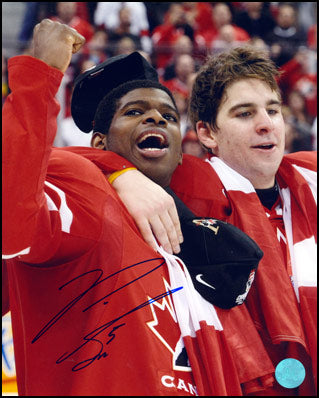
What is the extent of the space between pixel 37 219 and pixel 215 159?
1.17 m

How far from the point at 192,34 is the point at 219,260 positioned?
600 cm

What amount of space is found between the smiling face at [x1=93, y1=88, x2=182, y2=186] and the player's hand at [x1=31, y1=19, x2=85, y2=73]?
1.88 ft

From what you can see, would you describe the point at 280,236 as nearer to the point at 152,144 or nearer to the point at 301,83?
the point at 152,144

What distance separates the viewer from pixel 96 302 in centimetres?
177

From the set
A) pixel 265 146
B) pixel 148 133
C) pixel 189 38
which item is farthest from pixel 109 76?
pixel 189 38

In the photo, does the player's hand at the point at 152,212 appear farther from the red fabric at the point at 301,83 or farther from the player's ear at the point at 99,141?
the red fabric at the point at 301,83

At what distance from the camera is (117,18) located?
24.3ft

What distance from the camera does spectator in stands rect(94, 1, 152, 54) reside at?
7398 millimetres

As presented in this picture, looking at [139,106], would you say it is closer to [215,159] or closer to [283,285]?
[215,159]

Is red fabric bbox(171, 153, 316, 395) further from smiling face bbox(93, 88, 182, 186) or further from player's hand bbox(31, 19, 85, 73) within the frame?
player's hand bbox(31, 19, 85, 73)

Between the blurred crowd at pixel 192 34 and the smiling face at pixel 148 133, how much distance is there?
3932 millimetres

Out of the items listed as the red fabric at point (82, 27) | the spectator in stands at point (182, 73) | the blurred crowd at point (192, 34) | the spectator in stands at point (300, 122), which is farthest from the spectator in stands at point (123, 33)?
the spectator in stands at point (300, 122)

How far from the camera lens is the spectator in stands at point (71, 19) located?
724cm

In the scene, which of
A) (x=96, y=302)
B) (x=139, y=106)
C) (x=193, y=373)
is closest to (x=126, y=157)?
(x=139, y=106)
